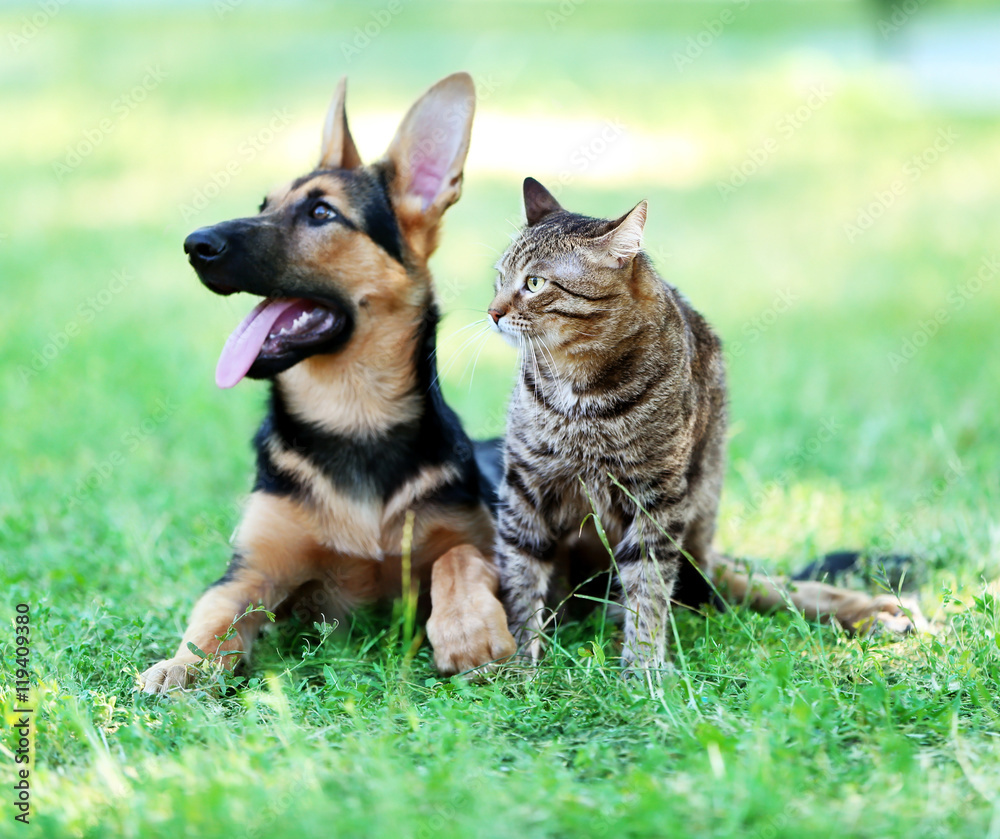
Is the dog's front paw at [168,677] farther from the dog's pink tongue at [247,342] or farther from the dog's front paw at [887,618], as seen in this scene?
the dog's front paw at [887,618]

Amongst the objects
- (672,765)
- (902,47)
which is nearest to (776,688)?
(672,765)

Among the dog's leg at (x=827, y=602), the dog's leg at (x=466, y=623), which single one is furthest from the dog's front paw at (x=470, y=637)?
the dog's leg at (x=827, y=602)

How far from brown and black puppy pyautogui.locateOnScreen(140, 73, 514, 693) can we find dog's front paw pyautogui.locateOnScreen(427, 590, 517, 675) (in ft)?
0.50

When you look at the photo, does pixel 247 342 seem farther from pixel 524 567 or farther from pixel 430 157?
pixel 524 567

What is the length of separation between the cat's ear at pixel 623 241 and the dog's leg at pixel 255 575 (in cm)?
159

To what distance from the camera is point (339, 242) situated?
4250 millimetres

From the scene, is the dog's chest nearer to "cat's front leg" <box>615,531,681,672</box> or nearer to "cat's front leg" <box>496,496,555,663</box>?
"cat's front leg" <box>496,496,555,663</box>

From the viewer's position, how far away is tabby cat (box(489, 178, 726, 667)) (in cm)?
369

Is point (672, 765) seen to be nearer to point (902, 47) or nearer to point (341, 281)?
point (341, 281)

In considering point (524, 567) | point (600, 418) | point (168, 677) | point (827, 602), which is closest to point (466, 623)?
point (524, 567)

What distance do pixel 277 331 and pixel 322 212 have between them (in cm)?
56

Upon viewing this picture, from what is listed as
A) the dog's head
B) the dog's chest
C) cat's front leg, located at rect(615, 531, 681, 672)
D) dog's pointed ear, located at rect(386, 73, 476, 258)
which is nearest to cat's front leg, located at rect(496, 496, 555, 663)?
cat's front leg, located at rect(615, 531, 681, 672)

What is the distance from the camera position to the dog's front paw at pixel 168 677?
11.4 ft

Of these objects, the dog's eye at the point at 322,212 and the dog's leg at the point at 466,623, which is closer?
the dog's leg at the point at 466,623
